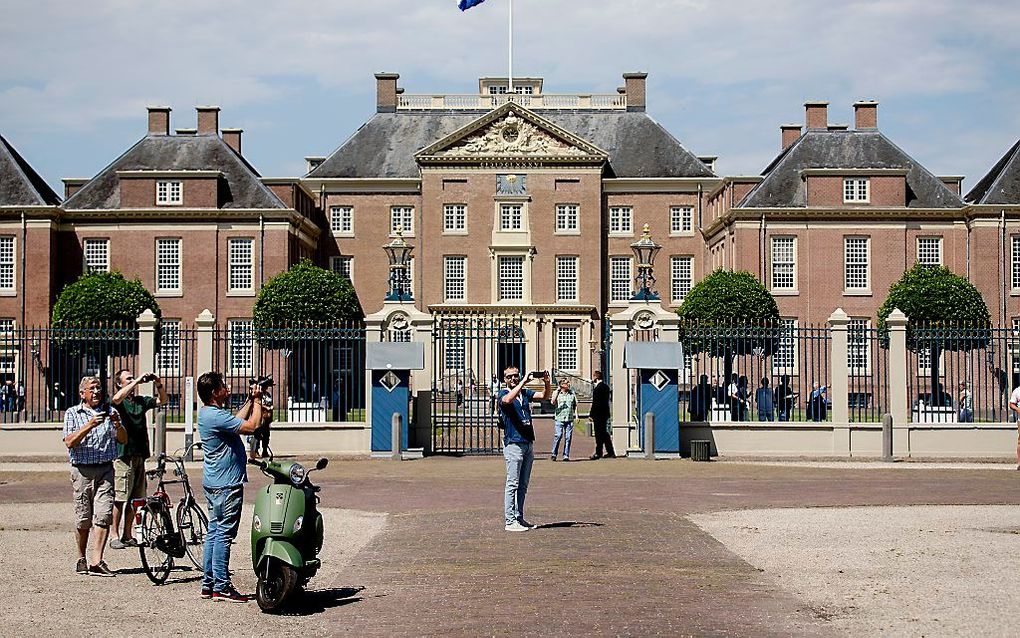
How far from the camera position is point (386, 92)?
62.4 metres

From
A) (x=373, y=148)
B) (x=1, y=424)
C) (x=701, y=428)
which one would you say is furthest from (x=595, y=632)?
(x=373, y=148)

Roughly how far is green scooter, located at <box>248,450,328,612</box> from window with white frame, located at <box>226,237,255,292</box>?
1756 inches

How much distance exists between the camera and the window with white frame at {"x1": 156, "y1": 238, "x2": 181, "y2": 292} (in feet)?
172

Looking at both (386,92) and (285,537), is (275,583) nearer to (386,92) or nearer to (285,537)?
(285,537)

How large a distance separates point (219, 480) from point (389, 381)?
13.8 meters

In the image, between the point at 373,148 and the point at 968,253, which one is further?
the point at 373,148

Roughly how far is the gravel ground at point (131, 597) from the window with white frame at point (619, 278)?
1813 inches

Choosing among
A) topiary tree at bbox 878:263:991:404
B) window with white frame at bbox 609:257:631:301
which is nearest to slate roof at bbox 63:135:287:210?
window with white frame at bbox 609:257:631:301

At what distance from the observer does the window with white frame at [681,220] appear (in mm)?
58844

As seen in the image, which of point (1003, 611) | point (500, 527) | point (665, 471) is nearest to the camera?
point (1003, 611)

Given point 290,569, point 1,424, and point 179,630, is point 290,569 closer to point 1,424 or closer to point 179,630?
point 179,630

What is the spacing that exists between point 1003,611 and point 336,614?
13.6 feet

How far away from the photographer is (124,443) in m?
10.5

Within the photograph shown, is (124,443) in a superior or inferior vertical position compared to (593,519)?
superior
